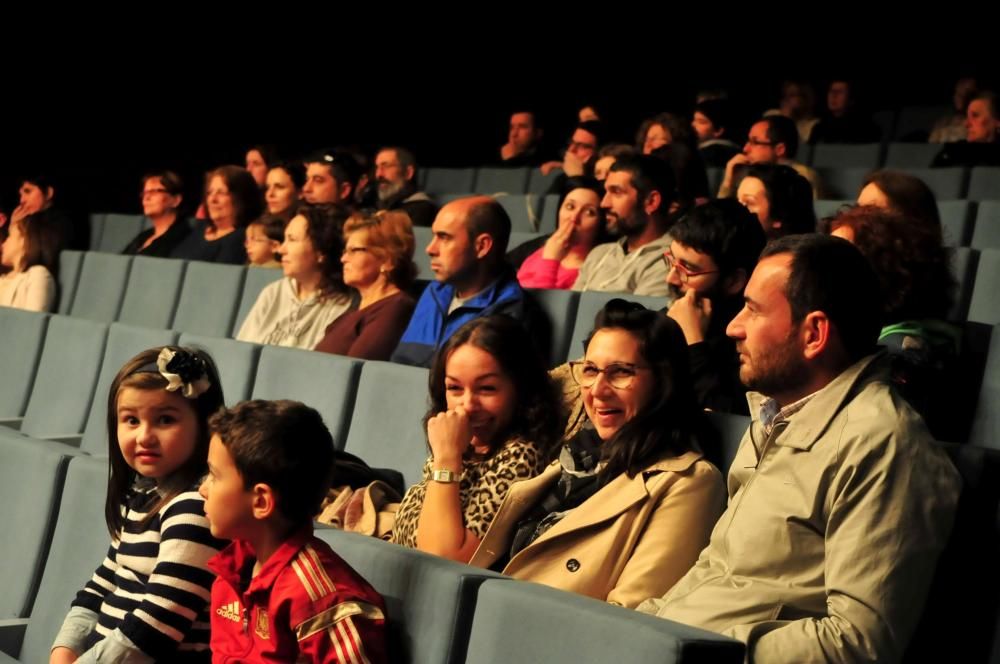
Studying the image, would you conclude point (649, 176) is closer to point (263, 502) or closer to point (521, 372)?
point (521, 372)

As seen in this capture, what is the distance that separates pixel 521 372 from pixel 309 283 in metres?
1.06

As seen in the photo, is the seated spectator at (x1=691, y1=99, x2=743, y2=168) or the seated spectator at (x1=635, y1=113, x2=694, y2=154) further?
the seated spectator at (x1=691, y1=99, x2=743, y2=168)

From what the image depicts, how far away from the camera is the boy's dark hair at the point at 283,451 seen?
3.62 ft

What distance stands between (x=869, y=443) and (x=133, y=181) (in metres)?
4.14

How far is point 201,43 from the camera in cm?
502

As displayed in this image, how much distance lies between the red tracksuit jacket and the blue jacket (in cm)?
86

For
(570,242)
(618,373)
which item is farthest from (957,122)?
(618,373)

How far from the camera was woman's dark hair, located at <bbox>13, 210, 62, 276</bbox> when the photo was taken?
3.32 metres

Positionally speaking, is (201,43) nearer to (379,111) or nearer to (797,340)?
(379,111)

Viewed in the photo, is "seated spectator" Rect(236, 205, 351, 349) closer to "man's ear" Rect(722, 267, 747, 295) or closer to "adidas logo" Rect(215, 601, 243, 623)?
"man's ear" Rect(722, 267, 747, 295)

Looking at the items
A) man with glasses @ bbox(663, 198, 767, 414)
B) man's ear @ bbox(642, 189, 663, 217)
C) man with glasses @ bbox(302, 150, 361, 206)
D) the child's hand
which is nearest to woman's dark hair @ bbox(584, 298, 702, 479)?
man with glasses @ bbox(663, 198, 767, 414)

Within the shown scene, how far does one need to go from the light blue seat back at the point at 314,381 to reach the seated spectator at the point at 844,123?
2.39 meters

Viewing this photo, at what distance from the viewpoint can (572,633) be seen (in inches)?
33.2

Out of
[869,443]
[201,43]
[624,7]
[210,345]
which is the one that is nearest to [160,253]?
[210,345]
